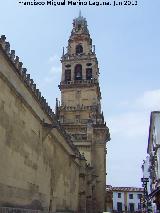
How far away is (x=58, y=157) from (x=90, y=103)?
892 inches

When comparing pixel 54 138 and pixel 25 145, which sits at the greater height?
pixel 54 138

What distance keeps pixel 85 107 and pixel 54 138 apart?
920 inches

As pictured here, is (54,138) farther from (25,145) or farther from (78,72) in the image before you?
(78,72)

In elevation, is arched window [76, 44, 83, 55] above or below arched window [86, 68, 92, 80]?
above

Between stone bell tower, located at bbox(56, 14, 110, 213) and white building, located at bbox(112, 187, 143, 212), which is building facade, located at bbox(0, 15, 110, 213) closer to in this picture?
stone bell tower, located at bbox(56, 14, 110, 213)

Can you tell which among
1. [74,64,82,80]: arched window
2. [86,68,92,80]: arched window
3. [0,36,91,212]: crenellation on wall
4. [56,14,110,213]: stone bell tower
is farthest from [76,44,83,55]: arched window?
[0,36,91,212]: crenellation on wall

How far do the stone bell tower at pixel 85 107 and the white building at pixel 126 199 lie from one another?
36.1m

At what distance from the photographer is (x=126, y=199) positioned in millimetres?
80125

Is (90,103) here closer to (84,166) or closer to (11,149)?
(84,166)

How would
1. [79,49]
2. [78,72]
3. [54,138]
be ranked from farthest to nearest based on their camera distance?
1. [79,49]
2. [78,72]
3. [54,138]

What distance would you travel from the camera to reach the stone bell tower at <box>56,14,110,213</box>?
4375 cm

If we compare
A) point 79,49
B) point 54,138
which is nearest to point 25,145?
point 54,138

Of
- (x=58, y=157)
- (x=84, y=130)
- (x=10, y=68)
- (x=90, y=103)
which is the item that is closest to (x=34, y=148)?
(x=10, y=68)

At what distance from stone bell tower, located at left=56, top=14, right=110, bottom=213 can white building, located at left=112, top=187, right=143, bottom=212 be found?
3611cm
